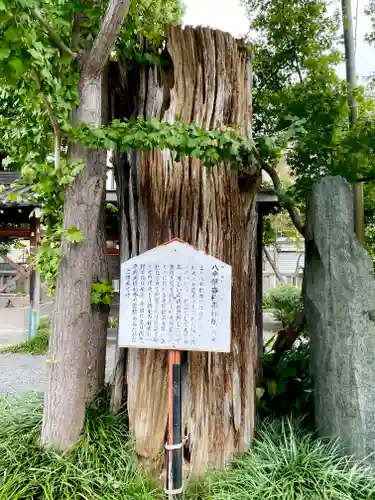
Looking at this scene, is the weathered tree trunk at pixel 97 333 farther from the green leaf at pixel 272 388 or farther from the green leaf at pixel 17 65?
the green leaf at pixel 272 388

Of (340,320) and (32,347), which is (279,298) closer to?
(32,347)

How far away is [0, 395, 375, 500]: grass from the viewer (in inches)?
85.8

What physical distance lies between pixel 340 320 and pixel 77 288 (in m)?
1.90

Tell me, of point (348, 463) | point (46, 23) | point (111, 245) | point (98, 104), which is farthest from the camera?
point (111, 245)

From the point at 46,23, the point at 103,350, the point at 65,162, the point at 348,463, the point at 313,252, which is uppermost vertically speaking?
the point at 46,23

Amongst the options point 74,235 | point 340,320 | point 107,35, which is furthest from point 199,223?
point 107,35

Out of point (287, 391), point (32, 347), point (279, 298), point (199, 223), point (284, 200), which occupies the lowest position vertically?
point (32, 347)

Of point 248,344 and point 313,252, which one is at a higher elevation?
point 313,252

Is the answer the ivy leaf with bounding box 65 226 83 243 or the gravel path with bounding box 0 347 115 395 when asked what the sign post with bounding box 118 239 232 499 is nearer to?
the ivy leaf with bounding box 65 226 83 243

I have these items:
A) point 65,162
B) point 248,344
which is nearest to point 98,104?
point 65,162

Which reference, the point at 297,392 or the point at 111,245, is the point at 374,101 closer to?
the point at 297,392

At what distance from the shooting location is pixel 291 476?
7.62 feet

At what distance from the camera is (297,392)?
3369 millimetres

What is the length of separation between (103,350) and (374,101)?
4.67 meters
